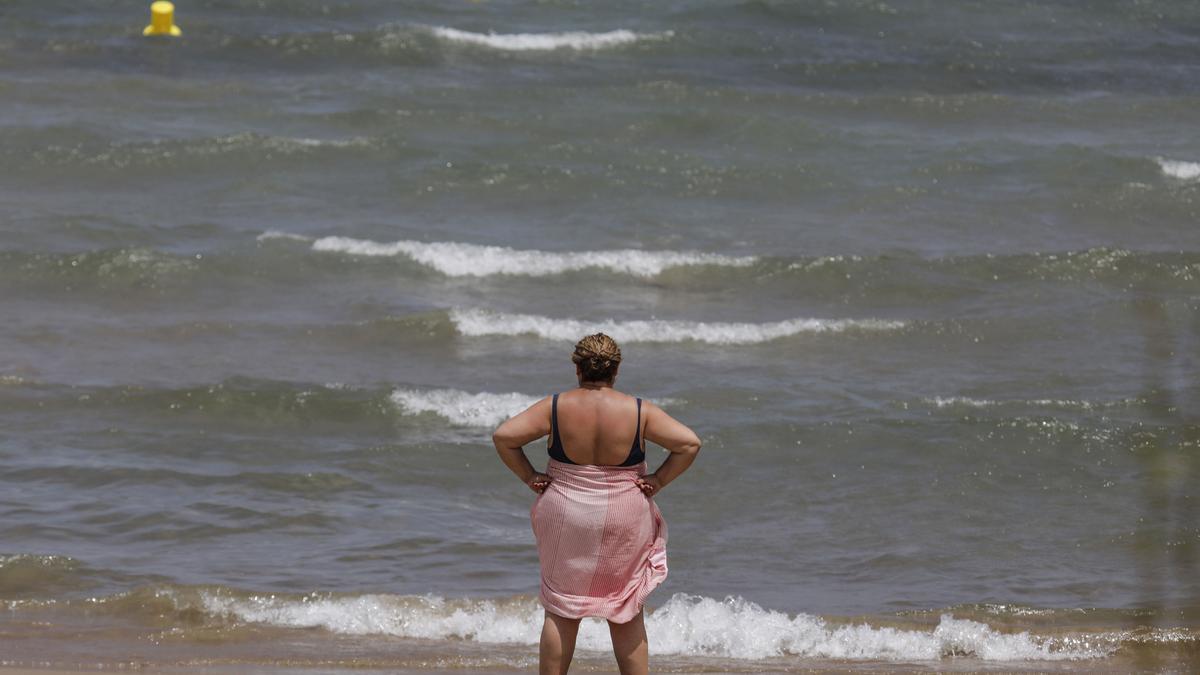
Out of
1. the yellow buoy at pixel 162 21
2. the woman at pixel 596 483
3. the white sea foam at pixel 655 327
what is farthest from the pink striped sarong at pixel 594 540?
the yellow buoy at pixel 162 21

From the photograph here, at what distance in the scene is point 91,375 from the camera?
39.9ft

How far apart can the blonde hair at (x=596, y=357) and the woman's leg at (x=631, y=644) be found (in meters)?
0.80

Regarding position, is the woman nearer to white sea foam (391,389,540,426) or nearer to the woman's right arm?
the woman's right arm

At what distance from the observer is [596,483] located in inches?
217

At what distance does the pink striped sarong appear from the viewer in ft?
18.1

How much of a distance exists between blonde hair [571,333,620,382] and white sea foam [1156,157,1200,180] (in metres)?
14.6

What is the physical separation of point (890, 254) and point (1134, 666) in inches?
345

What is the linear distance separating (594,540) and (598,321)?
8.57m

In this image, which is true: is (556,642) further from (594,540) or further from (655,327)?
(655,327)

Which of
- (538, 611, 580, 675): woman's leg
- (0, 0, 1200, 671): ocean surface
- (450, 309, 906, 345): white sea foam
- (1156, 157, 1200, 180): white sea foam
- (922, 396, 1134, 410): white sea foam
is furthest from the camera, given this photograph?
(1156, 157, 1200, 180): white sea foam

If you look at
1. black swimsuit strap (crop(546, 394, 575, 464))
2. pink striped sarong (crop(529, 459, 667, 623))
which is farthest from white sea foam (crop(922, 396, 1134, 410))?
black swimsuit strap (crop(546, 394, 575, 464))

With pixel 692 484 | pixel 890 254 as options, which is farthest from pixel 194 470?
pixel 890 254

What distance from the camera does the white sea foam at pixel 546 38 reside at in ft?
81.3

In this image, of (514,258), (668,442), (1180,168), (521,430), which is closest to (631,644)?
(668,442)
